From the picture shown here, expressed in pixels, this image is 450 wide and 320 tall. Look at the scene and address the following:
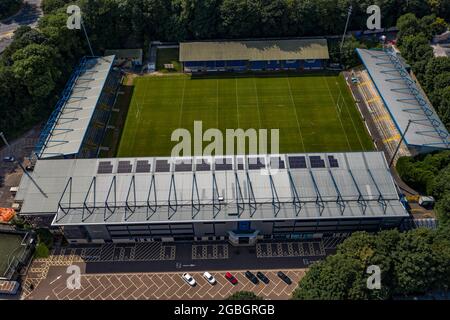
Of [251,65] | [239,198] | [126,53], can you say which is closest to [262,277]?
[239,198]

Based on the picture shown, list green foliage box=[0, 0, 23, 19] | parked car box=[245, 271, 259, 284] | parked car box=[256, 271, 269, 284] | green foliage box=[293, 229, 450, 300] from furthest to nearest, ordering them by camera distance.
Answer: green foliage box=[0, 0, 23, 19]
parked car box=[256, 271, 269, 284]
parked car box=[245, 271, 259, 284]
green foliage box=[293, 229, 450, 300]

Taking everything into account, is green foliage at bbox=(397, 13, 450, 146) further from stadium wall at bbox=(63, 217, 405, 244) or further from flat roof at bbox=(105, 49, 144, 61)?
flat roof at bbox=(105, 49, 144, 61)

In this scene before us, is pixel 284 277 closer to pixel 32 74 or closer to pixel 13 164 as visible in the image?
pixel 13 164

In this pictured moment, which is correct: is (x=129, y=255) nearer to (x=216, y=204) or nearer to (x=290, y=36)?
(x=216, y=204)

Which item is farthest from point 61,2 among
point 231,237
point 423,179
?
point 423,179

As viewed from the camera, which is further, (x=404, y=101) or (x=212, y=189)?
(x=404, y=101)

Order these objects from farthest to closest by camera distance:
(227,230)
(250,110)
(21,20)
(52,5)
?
(21,20)
(52,5)
(250,110)
(227,230)

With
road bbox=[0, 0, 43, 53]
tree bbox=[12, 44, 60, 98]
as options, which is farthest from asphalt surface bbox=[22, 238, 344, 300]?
road bbox=[0, 0, 43, 53]
